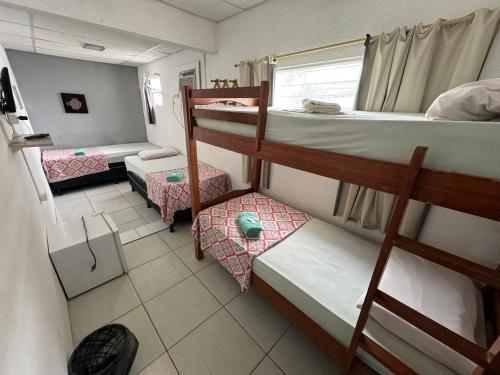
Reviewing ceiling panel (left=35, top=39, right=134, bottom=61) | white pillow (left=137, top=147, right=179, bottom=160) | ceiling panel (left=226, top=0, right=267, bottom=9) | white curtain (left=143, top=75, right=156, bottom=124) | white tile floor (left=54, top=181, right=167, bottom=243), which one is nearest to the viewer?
ceiling panel (left=226, top=0, right=267, bottom=9)

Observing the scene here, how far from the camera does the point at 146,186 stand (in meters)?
3.16

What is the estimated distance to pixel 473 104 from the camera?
2.06 ft

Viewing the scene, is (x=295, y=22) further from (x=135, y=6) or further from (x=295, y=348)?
(x=295, y=348)

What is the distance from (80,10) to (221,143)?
5.57 feet

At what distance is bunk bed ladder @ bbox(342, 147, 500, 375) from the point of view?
0.60m

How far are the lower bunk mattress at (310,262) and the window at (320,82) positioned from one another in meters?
1.22

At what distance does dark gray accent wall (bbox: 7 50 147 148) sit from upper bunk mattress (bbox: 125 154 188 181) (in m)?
1.74

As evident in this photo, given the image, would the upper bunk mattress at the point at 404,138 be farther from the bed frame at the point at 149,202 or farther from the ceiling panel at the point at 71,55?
the ceiling panel at the point at 71,55

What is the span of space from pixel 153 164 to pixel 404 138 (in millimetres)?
3628

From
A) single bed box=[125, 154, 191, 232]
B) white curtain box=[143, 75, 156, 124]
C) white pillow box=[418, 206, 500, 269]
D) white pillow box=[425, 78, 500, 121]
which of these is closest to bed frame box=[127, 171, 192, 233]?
single bed box=[125, 154, 191, 232]

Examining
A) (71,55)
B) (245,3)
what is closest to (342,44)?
(245,3)

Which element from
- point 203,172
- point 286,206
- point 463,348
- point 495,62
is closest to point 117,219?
point 203,172

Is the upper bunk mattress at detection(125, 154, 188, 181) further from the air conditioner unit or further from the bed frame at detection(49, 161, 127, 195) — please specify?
the air conditioner unit

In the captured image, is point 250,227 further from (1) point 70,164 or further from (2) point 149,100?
(2) point 149,100
